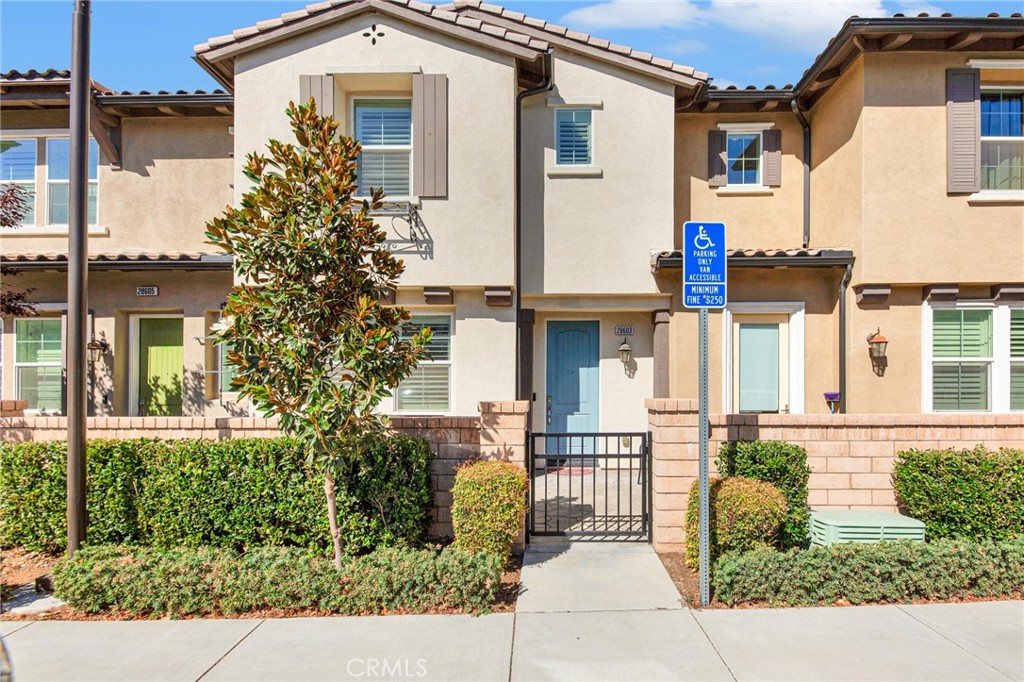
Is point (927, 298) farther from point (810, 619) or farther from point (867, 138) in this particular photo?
point (810, 619)

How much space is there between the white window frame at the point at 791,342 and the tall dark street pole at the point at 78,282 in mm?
8612

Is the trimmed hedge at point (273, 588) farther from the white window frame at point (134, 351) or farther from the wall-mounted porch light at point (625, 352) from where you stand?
the white window frame at point (134, 351)

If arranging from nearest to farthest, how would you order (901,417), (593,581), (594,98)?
(593,581) → (901,417) → (594,98)

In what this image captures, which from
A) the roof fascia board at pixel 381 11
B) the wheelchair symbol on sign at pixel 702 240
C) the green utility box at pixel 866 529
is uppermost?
the roof fascia board at pixel 381 11

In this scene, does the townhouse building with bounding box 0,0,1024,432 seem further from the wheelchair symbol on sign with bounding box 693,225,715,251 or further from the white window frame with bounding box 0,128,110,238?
the wheelchair symbol on sign with bounding box 693,225,715,251

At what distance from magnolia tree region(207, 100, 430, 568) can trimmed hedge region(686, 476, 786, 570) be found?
10.5 feet

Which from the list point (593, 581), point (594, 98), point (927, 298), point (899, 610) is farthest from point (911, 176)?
point (593, 581)

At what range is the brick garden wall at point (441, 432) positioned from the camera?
6.36 meters

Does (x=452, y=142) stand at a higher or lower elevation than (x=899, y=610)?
higher

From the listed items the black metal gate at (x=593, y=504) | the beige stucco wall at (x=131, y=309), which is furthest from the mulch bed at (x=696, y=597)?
the beige stucco wall at (x=131, y=309)

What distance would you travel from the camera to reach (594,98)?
9648 mm

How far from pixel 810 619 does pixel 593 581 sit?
1835 mm

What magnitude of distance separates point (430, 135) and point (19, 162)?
780 cm

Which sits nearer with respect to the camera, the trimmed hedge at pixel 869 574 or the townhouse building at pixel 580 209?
the trimmed hedge at pixel 869 574
